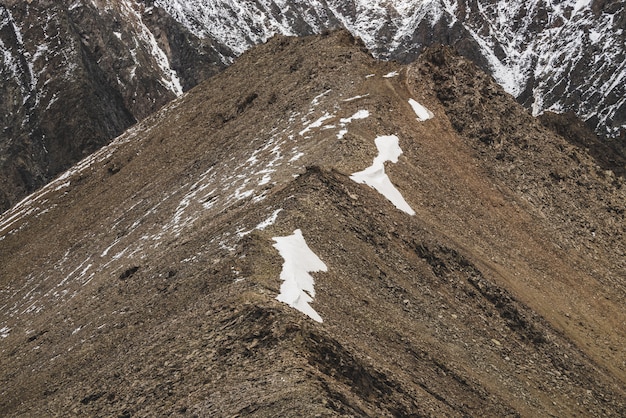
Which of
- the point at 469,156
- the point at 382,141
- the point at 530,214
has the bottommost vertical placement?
the point at 530,214

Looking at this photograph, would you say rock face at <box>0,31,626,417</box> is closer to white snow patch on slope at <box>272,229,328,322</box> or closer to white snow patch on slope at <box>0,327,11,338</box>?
white snow patch on slope at <box>272,229,328,322</box>

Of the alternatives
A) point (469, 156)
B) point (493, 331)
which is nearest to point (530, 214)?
point (469, 156)

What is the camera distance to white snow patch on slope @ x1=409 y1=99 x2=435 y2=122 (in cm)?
5134

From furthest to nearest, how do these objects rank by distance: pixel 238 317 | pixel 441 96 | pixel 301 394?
pixel 441 96, pixel 238 317, pixel 301 394

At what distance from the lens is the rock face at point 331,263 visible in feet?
86.5

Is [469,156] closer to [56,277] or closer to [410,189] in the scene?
[410,189]

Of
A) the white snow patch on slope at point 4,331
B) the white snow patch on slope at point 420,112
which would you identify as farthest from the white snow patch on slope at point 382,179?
the white snow patch on slope at point 4,331

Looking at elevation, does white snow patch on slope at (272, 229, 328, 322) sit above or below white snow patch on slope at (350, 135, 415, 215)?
above

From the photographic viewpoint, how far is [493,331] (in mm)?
35000

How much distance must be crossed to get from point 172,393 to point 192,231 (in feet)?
49.9

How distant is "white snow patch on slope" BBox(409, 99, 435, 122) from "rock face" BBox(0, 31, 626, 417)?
0.47 metres

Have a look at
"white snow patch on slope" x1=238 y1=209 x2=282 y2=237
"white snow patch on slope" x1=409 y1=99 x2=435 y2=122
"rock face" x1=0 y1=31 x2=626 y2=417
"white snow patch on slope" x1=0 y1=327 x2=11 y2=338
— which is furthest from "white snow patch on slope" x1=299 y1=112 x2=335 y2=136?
"white snow patch on slope" x1=0 y1=327 x2=11 y2=338

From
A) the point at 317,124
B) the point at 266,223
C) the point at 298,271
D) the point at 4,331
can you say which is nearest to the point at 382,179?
the point at 317,124

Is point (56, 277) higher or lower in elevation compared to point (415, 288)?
higher
